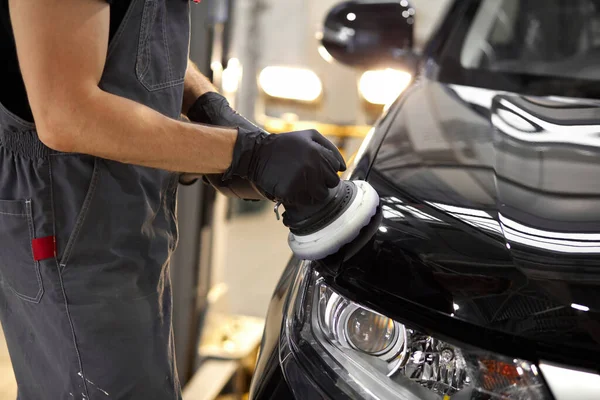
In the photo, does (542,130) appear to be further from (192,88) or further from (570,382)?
(192,88)

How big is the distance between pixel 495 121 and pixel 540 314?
594 mm

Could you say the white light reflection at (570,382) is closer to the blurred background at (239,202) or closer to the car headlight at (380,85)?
the blurred background at (239,202)

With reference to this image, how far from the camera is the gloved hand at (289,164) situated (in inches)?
47.8

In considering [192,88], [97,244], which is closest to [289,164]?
[97,244]

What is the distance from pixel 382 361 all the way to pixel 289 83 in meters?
2.90

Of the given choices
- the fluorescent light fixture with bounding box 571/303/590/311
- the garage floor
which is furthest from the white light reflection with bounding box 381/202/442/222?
the garage floor

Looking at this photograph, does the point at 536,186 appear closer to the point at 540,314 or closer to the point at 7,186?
the point at 540,314

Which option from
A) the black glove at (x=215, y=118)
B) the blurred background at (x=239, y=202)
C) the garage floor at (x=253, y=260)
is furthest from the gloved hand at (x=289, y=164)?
the garage floor at (x=253, y=260)

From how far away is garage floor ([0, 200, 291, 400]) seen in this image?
11.7ft

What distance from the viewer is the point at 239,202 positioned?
4.93m

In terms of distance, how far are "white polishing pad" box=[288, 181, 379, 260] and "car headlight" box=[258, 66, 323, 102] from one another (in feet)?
8.96

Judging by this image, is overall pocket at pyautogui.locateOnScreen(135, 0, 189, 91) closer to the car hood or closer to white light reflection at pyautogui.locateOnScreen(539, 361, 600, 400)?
the car hood

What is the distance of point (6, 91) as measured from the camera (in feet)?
4.17

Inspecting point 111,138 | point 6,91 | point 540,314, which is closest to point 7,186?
point 6,91
